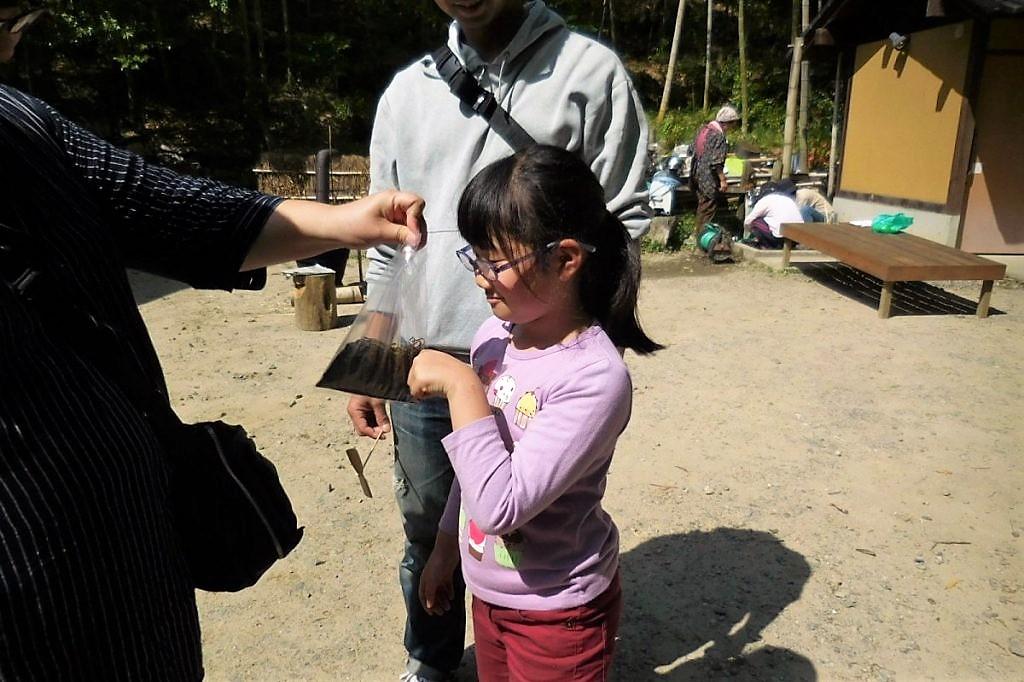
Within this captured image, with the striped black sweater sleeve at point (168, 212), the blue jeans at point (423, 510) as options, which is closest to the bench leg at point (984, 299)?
the blue jeans at point (423, 510)

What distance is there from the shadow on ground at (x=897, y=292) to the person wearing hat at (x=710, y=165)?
147cm

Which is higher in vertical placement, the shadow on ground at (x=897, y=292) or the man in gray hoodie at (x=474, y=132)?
the man in gray hoodie at (x=474, y=132)

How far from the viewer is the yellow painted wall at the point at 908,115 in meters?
9.13

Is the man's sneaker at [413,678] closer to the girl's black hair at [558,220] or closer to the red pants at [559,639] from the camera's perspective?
the red pants at [559,639]

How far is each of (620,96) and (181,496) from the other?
1.36 metres

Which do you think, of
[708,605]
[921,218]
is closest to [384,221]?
[708,605]

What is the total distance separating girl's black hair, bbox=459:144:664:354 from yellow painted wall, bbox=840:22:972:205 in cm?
912

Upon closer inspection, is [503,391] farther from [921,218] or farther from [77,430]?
[921,218]

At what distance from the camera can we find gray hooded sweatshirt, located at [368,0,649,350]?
6.22 feet

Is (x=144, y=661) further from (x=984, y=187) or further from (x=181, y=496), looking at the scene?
(x=984, y=187)

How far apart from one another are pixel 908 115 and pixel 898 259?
14.7 ft

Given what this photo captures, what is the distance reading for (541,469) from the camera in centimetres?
140

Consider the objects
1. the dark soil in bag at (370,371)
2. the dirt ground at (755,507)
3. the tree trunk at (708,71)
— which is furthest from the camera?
the tree trunk at (708,71)

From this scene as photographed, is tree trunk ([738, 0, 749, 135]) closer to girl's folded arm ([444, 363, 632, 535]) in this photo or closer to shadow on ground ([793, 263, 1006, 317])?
shadow on ground ([793, 263, 1006, 317])
